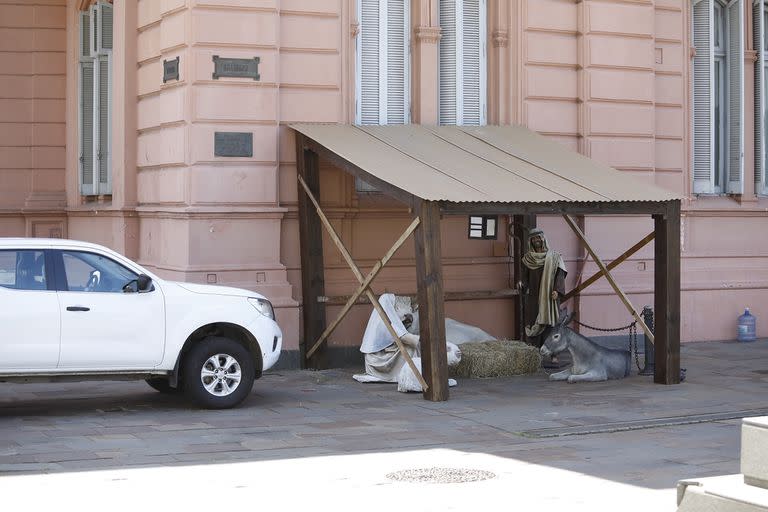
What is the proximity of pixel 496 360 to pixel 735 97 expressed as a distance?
7087 millimetres

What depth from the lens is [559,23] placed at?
17.8m

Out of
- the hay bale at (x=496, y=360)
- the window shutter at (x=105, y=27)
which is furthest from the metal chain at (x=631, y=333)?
the window shutter at (x=105, y=27)

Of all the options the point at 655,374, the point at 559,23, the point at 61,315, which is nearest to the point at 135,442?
the point at 61,315

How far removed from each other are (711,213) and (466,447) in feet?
31.6

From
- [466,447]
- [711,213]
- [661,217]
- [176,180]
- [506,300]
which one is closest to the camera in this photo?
[466,447]

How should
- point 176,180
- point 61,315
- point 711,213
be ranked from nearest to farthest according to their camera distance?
point 61,315
point 176,180
point 711,213

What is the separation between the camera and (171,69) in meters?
16.2

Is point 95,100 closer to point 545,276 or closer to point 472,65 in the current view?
point 472,65

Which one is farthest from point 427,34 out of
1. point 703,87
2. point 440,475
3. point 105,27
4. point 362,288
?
point 440,475

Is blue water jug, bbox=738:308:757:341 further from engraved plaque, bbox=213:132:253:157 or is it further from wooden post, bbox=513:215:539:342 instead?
engraved plaque, bbox=213:132:253:157

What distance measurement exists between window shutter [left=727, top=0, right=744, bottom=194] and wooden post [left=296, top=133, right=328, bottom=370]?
288 inches

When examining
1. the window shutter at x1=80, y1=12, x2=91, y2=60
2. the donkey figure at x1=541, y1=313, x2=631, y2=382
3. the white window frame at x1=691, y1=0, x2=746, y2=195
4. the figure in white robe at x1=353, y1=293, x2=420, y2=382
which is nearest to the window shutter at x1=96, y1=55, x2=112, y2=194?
the window shutter at x1=80, y1=12, x2=91, y2=60

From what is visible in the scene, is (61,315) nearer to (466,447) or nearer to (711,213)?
(466,447)

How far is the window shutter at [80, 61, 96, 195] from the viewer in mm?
19703
